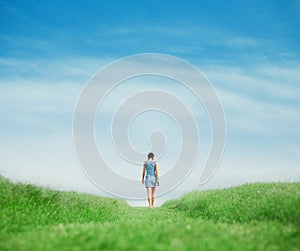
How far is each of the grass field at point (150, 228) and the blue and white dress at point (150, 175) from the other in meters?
8.27

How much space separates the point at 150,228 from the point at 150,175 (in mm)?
15399

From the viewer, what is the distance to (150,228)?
9.27m

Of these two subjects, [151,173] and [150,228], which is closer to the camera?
[150,228]

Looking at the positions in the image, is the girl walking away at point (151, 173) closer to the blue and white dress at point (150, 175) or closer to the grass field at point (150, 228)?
the blue and white dress at point (150, 175)

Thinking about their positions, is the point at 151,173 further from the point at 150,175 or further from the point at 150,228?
the point at 150,228

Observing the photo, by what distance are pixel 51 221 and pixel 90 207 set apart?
197 inches

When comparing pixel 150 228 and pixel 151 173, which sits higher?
pixel 151 173

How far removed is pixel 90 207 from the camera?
59.8 feet

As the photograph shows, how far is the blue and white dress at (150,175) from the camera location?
24547 millimetres

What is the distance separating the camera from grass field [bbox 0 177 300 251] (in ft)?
25.7

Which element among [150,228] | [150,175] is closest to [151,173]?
[150,175]

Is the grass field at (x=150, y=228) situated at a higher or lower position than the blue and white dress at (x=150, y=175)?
lower

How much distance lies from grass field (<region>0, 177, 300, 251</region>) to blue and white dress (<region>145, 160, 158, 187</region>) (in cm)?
827

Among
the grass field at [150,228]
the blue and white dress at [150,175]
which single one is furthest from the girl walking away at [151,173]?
the grass field at [150,228]
